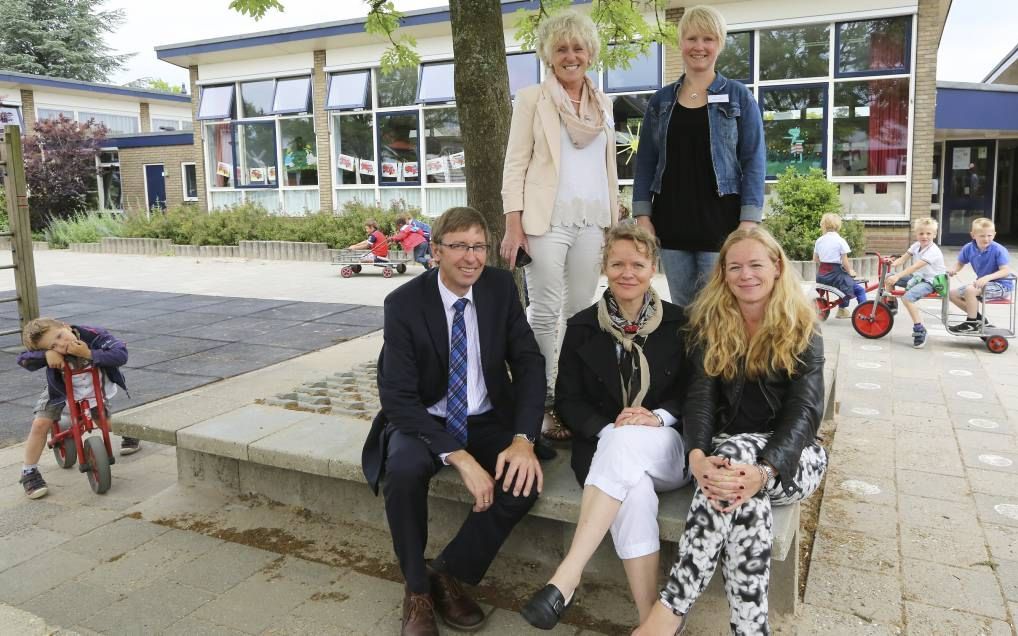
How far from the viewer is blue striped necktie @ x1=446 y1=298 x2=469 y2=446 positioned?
10.4 ft

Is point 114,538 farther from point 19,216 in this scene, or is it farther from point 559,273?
point 19,216

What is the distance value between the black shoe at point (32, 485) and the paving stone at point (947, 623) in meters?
4.22

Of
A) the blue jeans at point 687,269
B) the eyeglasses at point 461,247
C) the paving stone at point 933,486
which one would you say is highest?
the eyeglasses at point 461,247

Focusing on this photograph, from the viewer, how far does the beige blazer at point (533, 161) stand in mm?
3703

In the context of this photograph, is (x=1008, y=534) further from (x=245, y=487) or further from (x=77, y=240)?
(x=77, y=240)

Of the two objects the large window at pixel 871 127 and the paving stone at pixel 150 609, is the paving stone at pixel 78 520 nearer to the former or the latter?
the paving stone at pixel 150 609

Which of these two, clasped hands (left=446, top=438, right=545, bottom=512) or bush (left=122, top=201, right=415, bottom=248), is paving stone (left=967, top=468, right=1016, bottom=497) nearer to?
clasped hands (left=446, top=438, right=545, bottom=512)

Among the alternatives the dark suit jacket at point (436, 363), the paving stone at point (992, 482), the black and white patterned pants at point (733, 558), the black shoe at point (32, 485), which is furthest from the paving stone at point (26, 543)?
the paving stone at point (992, 482)

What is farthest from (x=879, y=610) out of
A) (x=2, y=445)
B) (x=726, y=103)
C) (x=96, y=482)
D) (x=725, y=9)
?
(x=725, y=9)

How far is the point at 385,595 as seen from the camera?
10.4 feet

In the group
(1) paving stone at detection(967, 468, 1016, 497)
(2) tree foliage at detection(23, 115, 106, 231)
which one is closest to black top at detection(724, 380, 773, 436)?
(1) paving stone at detection(967, 468, 1016, 497)

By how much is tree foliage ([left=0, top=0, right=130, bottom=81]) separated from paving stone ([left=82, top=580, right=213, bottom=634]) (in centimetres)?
4559

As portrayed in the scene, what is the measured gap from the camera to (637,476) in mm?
2732

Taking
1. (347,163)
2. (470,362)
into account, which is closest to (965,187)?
(347,163)
